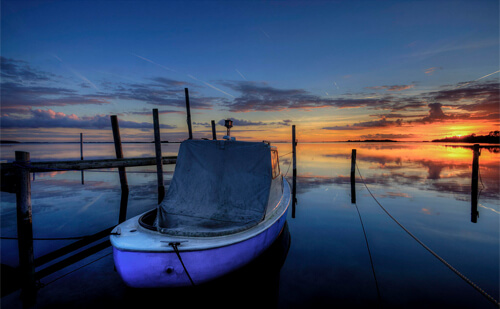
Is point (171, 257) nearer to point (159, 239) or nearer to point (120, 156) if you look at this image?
point (159, 239)

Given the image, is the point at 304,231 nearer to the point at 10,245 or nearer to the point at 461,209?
the point at 461,209

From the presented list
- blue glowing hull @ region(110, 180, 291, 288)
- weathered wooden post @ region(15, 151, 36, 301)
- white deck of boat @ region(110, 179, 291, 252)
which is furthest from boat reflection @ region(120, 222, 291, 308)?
weathered wooden post @ region(15, 151, 36, 301)

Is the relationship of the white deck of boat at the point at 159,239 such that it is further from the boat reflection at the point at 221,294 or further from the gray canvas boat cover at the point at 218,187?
the boat reflection at the point at 221,294

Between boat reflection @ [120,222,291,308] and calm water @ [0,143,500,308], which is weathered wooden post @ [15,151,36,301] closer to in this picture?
calm water @ [0,143,500,308]

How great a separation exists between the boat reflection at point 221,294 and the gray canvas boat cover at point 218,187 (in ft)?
4.52

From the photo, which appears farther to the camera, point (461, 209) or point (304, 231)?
point (461, 209)

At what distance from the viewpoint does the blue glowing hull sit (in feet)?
14.1

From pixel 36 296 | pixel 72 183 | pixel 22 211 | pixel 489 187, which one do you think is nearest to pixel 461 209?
pixel 489 187

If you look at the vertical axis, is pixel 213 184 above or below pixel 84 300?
above

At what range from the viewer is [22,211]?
5992 millimetres

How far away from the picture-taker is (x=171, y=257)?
14.2 ft

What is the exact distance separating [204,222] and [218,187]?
104 cm

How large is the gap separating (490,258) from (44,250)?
47.0 ft

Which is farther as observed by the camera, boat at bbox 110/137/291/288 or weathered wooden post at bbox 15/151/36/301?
weathered wooden post at bbox 15/151/36/301
